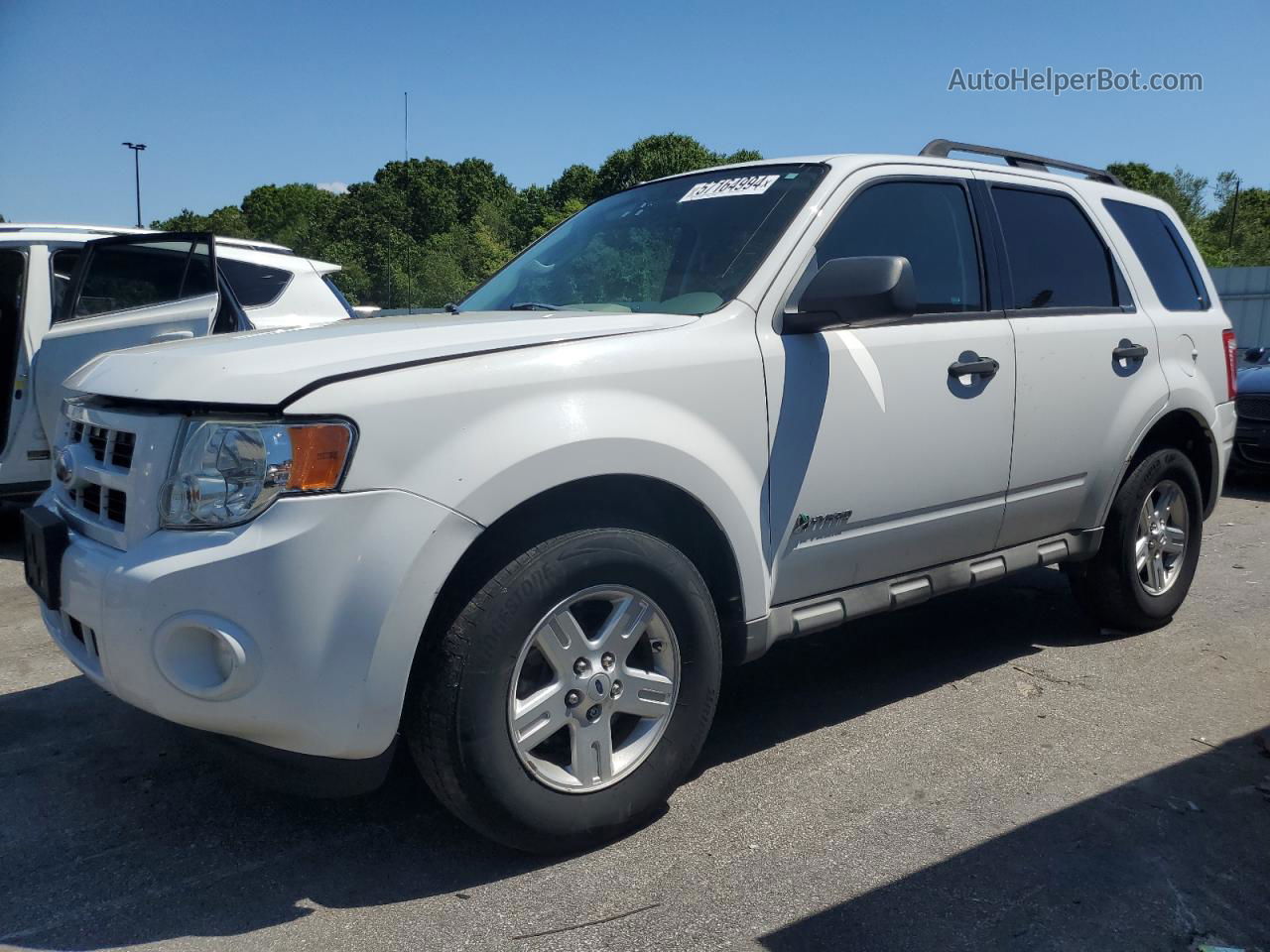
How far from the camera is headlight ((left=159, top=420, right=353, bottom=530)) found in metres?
2.31

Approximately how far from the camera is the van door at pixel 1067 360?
387 cm

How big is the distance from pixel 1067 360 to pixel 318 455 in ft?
9.43

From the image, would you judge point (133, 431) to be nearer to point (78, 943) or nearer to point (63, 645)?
point (63, 645)

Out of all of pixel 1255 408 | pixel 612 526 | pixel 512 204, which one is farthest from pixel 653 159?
pixel 612 526

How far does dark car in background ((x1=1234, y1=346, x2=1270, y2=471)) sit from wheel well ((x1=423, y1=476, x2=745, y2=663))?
7457mm

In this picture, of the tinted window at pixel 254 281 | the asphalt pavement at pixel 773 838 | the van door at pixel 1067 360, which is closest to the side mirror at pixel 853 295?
the van door at pixel 1067 360

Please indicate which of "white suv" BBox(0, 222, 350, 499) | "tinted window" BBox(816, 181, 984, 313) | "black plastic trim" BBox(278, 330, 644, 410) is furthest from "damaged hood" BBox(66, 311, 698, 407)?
"white suv" BBox(0, 222, 350, 499)

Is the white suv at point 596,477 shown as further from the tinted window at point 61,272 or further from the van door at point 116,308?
the tinted window at point 61,272

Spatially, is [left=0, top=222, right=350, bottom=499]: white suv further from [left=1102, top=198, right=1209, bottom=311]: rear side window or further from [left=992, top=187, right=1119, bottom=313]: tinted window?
[left=1102, top=198, right=1209, bottom=311]: rear side window

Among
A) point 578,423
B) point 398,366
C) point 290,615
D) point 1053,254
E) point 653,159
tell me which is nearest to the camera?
point 290,615

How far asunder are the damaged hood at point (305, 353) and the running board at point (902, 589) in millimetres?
957

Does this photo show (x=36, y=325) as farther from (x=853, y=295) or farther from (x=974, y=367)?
(x=974, y=367)

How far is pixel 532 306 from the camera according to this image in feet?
11.7

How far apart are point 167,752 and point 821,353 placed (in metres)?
2.44
